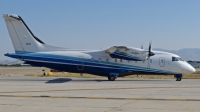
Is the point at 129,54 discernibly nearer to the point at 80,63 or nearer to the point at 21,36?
the point at 80,63

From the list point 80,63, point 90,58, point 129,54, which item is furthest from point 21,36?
point 129,54

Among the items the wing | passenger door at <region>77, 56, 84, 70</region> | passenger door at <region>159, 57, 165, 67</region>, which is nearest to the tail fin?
passenger door at <region>77, 56, 84, 70</region>

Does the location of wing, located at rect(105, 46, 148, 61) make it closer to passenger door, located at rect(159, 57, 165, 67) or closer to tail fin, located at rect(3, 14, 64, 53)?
passenger door, located at rect(159, 57, 165, 67)

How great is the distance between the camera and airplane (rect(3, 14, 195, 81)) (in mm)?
32750

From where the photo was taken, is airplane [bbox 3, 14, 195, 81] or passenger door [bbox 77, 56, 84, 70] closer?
airplane [bbox 3, 14, 195, 81]

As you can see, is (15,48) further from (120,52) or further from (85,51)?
(120,52)

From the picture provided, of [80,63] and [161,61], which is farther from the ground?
[161,61]

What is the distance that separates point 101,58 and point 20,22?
10.0 meters

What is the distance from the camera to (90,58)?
34000 millimetres

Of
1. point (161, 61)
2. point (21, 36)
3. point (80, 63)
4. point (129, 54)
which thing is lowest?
point (80, 63)

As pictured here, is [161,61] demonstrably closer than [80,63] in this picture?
No

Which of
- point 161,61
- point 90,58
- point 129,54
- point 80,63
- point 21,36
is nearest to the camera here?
point 21,36

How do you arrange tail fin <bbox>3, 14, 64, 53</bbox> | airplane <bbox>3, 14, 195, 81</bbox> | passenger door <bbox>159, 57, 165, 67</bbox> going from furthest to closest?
passenger door <bbox>159, 57, 165, 67</bbox> < airplane <bbox>3, 14, 195, 81</bbox> < tail fin <bbox>3, 14, 64, 53</bbox>

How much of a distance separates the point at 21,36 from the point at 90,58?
815 cm
